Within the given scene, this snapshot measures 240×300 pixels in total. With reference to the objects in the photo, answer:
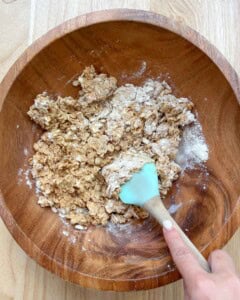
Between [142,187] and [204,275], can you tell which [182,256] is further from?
[142,187]

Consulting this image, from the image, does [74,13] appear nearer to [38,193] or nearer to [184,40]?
[184,40]

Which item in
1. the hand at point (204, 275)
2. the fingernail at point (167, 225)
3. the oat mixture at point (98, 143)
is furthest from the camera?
the oat mixture at point (98, 143)

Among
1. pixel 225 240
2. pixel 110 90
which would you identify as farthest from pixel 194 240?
pixel 110 90

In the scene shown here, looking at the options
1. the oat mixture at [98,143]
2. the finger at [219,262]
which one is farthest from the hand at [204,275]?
the oat mixture at [98,143]

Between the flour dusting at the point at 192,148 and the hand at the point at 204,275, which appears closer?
the hand at the point at 204,275

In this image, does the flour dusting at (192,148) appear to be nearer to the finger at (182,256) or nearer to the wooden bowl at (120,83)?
the wooden bowl at (120,83)

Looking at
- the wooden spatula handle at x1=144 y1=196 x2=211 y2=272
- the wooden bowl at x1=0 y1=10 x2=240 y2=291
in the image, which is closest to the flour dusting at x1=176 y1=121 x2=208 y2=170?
the wooden bowl at x1=0 y1=10 x2=240 y2=291
